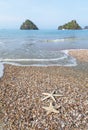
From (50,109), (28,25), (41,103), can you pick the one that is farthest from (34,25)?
(50,109)

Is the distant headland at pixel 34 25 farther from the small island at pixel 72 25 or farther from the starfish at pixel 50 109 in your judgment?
the starfish at pixel 50 109

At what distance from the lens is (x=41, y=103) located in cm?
966

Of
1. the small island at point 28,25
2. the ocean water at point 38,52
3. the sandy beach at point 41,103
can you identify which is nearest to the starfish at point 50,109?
the sandy beach at point 41,103

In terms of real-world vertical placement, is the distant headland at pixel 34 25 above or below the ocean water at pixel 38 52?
below

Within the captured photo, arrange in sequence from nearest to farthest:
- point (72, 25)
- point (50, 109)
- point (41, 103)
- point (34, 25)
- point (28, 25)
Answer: point (50, 109)
point (41, 103)
point (28, 25)
point (72, 25)
point (34, 25)

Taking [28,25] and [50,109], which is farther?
[28,25]

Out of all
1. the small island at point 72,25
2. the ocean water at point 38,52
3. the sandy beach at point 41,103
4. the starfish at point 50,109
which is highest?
the starfish at point 50,109

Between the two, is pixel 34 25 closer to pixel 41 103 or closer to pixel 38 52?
pixel 38 52

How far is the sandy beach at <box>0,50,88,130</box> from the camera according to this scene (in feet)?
27.0

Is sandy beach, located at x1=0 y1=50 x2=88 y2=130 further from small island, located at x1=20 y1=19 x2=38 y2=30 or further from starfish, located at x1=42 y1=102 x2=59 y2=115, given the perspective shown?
small island, located at x1=20 y1=19 x2=38 y2=30

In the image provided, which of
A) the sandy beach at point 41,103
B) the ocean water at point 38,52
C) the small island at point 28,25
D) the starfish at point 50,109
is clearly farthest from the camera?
the small island at point 28,25

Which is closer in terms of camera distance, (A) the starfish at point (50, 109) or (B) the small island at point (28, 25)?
(A) the starfish at point (50, 109)

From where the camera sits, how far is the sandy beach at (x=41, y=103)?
27.0 ft

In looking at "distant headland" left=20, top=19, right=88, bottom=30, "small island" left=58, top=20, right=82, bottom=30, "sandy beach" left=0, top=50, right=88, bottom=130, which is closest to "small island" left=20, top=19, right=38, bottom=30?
"distant headland" left=20, top=19, right=88, bottom=30
